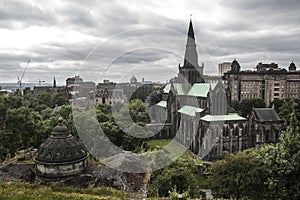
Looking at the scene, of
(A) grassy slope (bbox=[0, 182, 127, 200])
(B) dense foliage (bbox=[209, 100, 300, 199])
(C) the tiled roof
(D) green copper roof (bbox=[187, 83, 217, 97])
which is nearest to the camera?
(A) grassy slope (bbox=[0, 182, 127, 200])

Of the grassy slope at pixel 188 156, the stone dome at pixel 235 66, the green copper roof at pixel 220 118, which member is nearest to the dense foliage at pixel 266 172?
the grassy slope at pixel 188 156

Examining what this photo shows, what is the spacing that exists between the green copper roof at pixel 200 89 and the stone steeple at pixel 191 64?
3377mm

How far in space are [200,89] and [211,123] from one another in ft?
44.5

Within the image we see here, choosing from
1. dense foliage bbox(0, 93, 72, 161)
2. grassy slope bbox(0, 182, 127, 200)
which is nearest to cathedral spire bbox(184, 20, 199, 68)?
dense foliage bbox(0, 93, 72, 161)

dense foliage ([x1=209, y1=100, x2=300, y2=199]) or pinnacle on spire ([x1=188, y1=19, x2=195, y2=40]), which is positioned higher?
pinnacle on spire ([x1=188, y1=19, x2=195, y2=40])

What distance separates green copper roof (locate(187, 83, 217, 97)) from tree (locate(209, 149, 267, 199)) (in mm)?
26847

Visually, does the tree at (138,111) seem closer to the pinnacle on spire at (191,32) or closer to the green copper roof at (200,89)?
the green copper roof at (200,89)

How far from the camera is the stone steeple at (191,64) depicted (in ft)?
185

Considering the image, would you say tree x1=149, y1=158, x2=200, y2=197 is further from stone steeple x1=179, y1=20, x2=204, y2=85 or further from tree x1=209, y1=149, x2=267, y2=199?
stone steeple x1=179, y1=20, x2=204, y2=85

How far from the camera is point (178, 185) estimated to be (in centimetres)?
2134

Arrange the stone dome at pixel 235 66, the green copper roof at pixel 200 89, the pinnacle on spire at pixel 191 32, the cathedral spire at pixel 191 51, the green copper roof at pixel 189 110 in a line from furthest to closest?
the stone dome at pixel 235 66
the pinnacle on spire at pixel 191 32
the cathedral spire at pixel 191 51
the green copper roof at pixel 200 89
the green copper roof at pixel 189 110

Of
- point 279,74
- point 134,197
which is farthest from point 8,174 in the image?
point 279,74

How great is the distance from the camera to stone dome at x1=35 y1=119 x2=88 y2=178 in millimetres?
17812

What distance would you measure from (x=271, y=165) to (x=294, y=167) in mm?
1591
